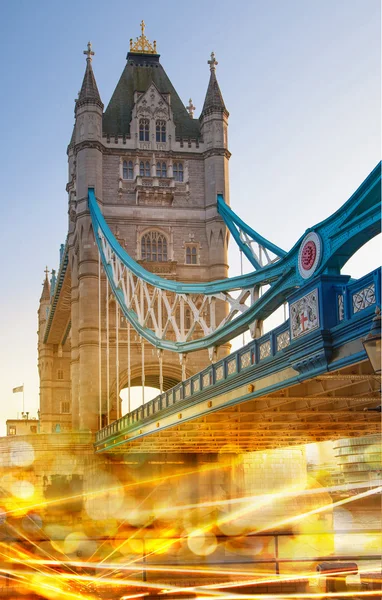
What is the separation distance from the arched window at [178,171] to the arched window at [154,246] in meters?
3.79

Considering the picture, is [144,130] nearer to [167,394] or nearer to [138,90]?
[138,90]

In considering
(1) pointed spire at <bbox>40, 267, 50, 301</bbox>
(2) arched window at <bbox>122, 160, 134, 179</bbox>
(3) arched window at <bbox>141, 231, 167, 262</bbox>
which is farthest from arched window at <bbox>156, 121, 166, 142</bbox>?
(1) pointed spire at <bbox>40, 267, 50, 301</bbox>

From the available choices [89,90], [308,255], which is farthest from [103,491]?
[308,255]

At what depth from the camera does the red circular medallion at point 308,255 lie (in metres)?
14.6

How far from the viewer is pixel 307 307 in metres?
14.0

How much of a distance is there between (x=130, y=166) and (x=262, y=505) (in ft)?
70.2

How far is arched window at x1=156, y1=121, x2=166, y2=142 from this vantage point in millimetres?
53281

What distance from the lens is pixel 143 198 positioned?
169 ft

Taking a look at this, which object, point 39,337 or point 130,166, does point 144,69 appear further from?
point 39,337

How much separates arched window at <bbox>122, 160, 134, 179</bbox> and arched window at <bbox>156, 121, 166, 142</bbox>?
2472 mm

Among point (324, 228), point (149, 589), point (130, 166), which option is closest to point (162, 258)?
point (130, 166)

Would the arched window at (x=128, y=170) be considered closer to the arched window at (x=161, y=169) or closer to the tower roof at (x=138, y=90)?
the arched window at (x=161, y=169)

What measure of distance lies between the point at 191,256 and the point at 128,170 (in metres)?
6.63

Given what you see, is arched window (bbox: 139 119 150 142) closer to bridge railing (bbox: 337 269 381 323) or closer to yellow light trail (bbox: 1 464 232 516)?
yellow light trail (bbox: 1 464 232 516)
